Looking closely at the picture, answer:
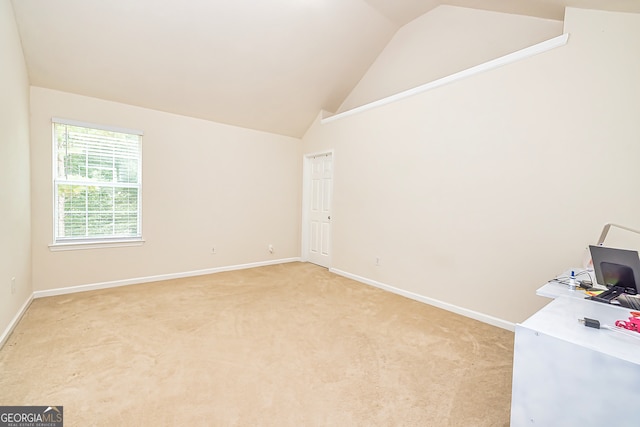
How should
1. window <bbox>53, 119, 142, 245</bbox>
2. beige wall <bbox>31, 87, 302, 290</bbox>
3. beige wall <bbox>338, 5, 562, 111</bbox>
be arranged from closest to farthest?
beige wall <bbox>338, 5, 562, 111</bbox> → beige wall <bbox>31, 87, 302, 290</bbox> → window <bbox>53, 119, 142, 245</bbox>

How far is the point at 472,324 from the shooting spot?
2.93m

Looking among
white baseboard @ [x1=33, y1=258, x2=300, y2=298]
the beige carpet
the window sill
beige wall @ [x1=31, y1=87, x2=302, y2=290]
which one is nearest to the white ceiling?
beige wall @ [x1=31, y1=87, x2=302, y2=290]

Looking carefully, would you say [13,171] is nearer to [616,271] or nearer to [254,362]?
[254,362]

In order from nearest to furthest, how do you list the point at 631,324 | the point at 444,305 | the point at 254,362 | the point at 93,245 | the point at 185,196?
the point at 631,324
the point at 254,362
the point at 444,305
the point at 93,245
the point at 185,196

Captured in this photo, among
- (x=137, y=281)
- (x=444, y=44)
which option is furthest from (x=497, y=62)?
(x=137, y=281)

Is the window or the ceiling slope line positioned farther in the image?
the window

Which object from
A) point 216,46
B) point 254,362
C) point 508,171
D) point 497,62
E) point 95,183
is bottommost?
point 254,362

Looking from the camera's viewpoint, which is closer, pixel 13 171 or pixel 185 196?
pixel 13 171

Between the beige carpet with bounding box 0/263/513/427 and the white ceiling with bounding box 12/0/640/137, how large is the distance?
8.79 feet

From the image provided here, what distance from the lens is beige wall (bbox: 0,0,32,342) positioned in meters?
2.32

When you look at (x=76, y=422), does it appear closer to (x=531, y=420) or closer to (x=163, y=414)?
(x=163, y=414)

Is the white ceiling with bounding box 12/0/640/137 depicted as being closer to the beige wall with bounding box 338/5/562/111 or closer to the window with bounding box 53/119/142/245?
the beige wall with bounding box 338/5/562/111

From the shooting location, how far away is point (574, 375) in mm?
1127

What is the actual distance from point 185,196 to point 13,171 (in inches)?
77.6
